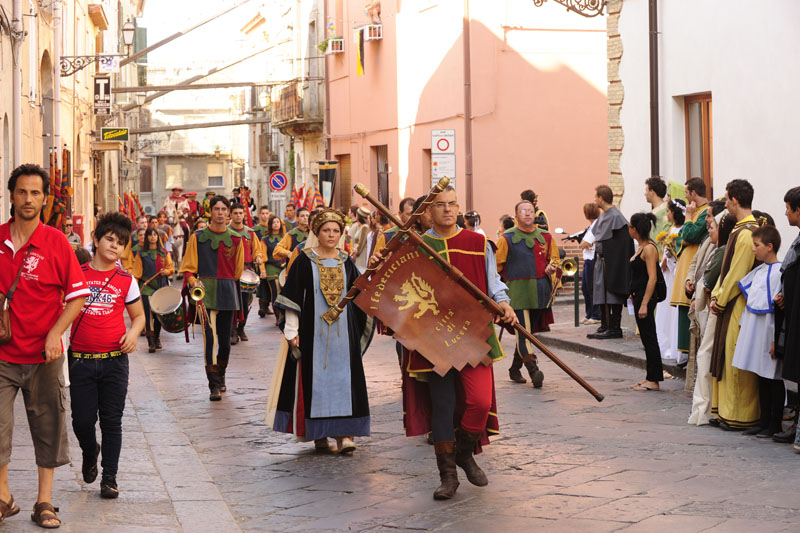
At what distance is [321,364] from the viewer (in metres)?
8.46

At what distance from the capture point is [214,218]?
38.4 feet

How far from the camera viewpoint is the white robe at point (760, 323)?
870 cm

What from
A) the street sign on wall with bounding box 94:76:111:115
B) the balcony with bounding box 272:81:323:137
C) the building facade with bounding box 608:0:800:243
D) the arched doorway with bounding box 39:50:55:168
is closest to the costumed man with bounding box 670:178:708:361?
the building facade with bounding box 608:0:800:243

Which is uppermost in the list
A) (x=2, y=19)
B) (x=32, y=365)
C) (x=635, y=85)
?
(x=2, y=19)

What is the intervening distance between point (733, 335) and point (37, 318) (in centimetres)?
535

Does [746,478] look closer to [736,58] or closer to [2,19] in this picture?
[736,58]

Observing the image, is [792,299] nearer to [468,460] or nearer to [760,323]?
[760,323]

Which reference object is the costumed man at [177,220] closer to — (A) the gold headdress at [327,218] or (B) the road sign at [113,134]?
(B) the road sign at [113,134]

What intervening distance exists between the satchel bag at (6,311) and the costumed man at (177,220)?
73.1ft

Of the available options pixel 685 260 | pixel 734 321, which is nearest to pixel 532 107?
pixel 685 260

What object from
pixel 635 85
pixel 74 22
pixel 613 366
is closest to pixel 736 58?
pixel 635 85

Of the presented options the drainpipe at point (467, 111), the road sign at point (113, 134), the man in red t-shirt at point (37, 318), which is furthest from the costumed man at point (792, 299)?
the road sign at point (113, 134)

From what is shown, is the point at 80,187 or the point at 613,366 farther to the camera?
the point at 80,187

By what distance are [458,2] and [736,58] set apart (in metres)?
11.3
